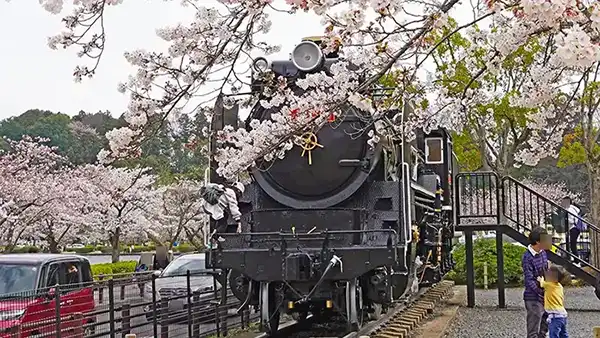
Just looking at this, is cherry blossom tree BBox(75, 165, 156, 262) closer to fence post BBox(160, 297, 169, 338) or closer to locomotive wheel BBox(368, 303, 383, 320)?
fence post BBox(160, 297, 169, 338)

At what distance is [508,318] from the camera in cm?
1334

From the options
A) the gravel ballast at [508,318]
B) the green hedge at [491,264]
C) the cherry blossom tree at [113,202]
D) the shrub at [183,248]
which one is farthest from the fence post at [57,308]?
the shrub at [183,248]

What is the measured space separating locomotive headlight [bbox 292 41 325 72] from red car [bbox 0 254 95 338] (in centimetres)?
365

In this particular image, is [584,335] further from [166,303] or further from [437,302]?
[166,303]

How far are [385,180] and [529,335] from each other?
8.15ft

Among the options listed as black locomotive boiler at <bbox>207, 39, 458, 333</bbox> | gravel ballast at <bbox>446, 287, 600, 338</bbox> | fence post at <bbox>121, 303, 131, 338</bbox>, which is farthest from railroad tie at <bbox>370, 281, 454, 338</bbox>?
fence post at <bbox>121, 303, 131, 338</bbox>

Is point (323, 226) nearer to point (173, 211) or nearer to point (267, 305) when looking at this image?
point (267, 305)

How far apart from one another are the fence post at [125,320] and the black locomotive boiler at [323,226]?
4.07ft

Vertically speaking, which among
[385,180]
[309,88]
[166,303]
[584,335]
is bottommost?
[584,335]

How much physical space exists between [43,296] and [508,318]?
26.8 ft

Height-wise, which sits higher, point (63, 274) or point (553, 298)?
point (63, 274)

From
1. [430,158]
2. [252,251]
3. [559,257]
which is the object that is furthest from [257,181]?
[559,257]

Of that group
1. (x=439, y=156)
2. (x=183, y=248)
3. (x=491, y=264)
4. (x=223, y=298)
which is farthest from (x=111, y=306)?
(x=183, y=248)

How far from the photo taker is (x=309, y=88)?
8.78m
